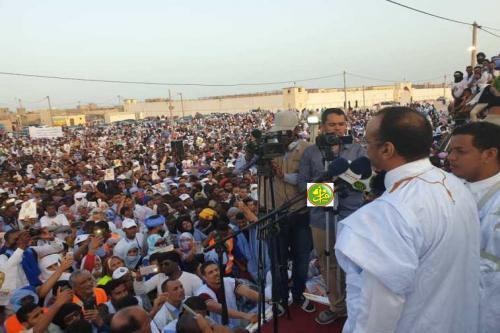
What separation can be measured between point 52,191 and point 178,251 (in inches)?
241

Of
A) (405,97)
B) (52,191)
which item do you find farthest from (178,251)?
(405,97)

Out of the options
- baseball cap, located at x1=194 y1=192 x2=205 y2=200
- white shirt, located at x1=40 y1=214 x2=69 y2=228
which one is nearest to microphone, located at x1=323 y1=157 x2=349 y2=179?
baseball cap, located at x1=194 y1=192 x2=205 y2=200

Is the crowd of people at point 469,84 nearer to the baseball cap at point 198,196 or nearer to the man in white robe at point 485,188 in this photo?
the man in white robe at point 485,188

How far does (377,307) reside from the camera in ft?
4.12

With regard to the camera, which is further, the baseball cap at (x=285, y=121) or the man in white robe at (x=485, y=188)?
the baseball cap at (x=285, y=121)

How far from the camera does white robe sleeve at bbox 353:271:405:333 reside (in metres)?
1.25

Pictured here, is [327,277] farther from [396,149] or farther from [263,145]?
[396,149]

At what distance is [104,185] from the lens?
34.3 ft

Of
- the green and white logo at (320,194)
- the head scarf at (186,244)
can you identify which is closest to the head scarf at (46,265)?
the head scarf at (186,244)

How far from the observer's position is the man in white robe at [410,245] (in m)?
1.24

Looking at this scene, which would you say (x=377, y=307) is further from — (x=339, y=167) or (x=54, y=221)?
(x=54, y=221)

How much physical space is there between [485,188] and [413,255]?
967 mm

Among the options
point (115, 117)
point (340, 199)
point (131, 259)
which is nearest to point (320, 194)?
point (340, 199)

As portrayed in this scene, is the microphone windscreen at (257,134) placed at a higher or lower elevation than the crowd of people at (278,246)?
higher
